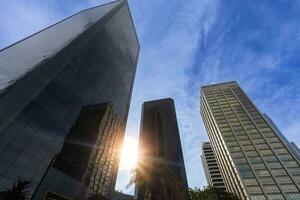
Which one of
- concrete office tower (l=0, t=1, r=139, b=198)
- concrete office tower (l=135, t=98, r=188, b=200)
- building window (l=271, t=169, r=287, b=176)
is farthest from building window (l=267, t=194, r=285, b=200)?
concrete office tower (l=0, t=1, r=139, b=198)

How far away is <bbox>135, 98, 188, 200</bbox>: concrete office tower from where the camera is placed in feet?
290

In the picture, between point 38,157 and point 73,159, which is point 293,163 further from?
point 38,157

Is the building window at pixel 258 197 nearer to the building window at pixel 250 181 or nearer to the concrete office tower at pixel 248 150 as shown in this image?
the concrete office tower at pixel 248 150

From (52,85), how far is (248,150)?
94.4m

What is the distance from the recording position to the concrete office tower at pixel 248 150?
8131cm

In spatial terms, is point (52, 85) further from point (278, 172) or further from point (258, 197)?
point (278, 172)

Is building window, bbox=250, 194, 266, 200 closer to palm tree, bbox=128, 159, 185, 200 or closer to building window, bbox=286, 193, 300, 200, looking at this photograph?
building window, bbox=286, 193, 300, 200

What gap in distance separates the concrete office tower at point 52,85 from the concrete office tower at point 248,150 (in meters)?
60.0

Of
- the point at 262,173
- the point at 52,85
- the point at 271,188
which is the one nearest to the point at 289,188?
the point at 271,188

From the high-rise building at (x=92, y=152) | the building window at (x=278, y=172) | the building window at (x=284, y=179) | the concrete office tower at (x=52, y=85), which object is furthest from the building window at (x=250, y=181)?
the concrete office tower at (x=52, y=85)

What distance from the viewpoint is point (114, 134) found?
316ft

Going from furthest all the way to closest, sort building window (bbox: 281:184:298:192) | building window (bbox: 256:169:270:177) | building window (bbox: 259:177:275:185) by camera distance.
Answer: building window (bbox: 256:169:270:177)
building window (bbox: 259:177:275:185)
building window (bbox: 281:184:298:192)

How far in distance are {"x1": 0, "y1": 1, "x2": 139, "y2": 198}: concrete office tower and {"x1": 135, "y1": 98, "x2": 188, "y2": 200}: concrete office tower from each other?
15.4 meters

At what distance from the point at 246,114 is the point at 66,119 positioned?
103m
